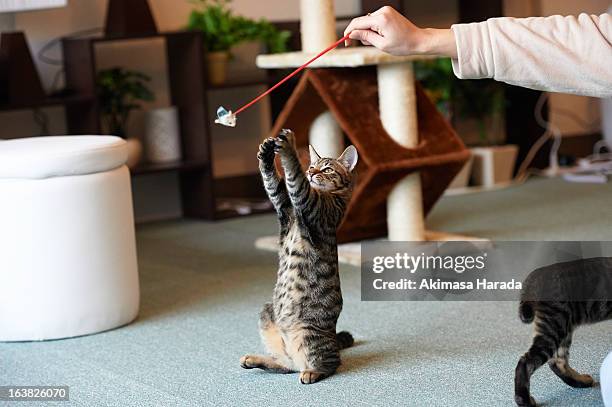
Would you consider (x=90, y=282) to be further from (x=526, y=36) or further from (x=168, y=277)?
(x=526, y=36)

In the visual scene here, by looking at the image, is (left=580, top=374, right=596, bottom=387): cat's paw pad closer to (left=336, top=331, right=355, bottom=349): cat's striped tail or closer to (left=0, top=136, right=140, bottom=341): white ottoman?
(left=336, top=331, right=355, bottom=349): cat's striped tail

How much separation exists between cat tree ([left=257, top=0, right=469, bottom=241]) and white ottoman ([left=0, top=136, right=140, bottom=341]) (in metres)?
0.96

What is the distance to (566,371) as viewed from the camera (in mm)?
2027

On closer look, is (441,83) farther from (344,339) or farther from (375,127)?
(344,339)

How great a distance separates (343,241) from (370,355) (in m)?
1.27

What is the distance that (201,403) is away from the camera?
6.86ft

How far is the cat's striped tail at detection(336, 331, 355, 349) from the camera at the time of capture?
2428 millimetres

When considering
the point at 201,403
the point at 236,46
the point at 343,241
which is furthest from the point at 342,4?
the point at 201,403

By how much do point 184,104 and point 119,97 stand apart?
329 mm

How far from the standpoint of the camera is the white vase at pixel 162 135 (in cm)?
444

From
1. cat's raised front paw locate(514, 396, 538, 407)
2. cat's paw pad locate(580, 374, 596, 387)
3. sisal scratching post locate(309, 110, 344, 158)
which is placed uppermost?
sisal scratching post locate(309, 110, 344, 158)

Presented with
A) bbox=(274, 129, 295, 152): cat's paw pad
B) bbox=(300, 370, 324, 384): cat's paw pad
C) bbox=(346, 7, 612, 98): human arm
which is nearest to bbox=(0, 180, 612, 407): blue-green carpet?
bbox=(300, 370, 324, 384): cat's paw pad

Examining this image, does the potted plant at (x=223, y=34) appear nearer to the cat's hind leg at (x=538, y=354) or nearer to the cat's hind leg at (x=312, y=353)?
the cat's hind leg at (x=312, y=353)
